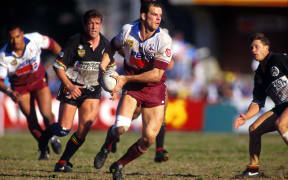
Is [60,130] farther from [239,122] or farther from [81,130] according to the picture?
[239,122]

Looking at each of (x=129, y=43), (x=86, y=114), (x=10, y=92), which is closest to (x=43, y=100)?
(x=10, y=92)

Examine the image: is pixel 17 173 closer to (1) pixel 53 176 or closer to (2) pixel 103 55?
(1) pixel 53 176

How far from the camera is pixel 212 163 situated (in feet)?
33.8

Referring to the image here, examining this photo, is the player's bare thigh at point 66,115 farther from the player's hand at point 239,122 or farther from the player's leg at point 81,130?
the player's hand at point 239,122

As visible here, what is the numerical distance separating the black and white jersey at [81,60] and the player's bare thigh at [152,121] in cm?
132

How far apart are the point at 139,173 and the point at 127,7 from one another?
28.8m

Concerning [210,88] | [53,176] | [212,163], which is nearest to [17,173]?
[53,176]

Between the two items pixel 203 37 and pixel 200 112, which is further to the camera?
pixel 203 37

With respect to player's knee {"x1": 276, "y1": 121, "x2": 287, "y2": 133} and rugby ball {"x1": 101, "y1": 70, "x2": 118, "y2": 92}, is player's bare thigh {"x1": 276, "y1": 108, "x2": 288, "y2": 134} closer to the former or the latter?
player's knee {"x1": 276, "y1": 121, "x2": 287, "y2": 133}

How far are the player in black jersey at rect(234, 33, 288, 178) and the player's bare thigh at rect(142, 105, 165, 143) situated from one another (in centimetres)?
113

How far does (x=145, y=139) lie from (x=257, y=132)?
1861mm

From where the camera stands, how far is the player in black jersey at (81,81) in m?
8.48

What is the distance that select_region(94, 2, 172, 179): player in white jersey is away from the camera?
7.48m

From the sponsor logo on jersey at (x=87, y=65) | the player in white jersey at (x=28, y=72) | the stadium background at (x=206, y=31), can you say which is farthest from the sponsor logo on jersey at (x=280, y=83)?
the stadium background at (x=206, y=31)
